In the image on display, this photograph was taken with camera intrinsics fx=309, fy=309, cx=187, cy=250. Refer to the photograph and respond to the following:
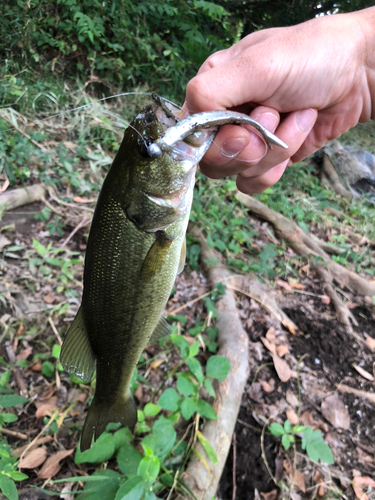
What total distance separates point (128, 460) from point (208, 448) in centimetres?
50

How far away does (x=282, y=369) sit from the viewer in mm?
2678

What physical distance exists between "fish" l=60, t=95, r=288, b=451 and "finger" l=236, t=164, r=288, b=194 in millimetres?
709

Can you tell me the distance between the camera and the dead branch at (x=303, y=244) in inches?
163

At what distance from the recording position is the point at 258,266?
3.52 m

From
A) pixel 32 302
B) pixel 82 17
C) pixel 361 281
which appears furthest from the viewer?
pixel 82 17

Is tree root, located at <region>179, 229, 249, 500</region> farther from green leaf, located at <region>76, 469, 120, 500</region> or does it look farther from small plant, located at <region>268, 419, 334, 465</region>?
green leaf, located at <region>76, 469, 120, 500</region>

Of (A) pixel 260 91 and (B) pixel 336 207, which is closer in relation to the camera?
(A) pixel 260 91

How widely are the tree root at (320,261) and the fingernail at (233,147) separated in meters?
2.77

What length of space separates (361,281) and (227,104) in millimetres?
3708

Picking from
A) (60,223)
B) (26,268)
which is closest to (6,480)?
(26,268)

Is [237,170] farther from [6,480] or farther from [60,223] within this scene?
[60,223]

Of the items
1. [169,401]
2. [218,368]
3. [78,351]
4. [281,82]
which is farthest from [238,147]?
[169,401]

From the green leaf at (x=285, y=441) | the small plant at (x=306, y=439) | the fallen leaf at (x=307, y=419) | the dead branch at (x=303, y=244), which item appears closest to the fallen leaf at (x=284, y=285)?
the dead branch at (x=303, y=244)

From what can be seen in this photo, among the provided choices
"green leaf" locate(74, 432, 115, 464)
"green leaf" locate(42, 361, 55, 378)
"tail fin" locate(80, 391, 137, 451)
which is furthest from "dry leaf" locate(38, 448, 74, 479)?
"green leaf" locate(42, 361, 55, 378)
